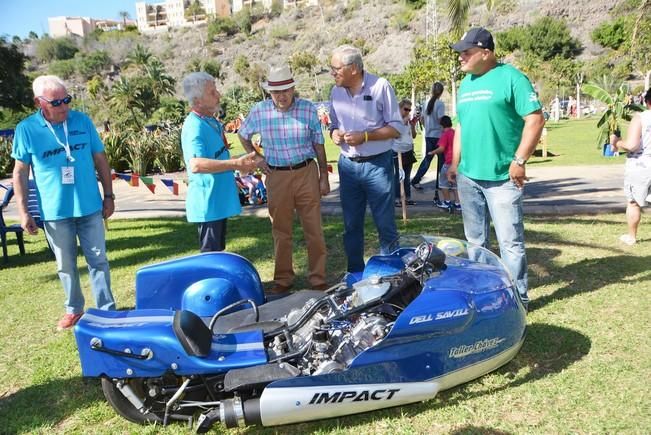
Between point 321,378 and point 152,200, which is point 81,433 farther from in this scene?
point 152,200

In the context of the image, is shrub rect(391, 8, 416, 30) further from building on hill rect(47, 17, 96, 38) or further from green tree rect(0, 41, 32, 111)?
building on hill rect(47, 17, 96, 38)

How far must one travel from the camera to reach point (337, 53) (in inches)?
172

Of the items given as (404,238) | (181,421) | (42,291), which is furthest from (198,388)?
(42,291)

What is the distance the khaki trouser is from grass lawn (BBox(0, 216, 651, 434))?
402 mm

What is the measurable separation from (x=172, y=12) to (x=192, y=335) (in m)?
205

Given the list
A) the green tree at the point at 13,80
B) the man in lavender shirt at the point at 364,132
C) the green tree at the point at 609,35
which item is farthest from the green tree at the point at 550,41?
the man in lavender shirt at the point at 364,132

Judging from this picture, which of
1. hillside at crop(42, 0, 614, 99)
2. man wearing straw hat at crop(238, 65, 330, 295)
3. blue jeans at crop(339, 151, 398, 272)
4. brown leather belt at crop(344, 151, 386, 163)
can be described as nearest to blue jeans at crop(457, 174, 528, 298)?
blue jeans at crop(339, 151, 398, 272)

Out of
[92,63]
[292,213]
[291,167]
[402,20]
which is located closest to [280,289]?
Result: [292,213]

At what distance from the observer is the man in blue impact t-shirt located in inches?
159

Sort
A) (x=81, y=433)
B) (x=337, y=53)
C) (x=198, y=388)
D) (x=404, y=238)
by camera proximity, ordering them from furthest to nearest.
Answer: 1. (x=337, y=53)
2. (x=404, y=238)
3. (x=81, y=433)
4. (x=198, y=388)

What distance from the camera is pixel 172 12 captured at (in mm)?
185375

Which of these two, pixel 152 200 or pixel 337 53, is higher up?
→ pixel 337 53

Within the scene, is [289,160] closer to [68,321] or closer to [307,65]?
[68,321]

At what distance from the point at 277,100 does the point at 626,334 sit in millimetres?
3337
